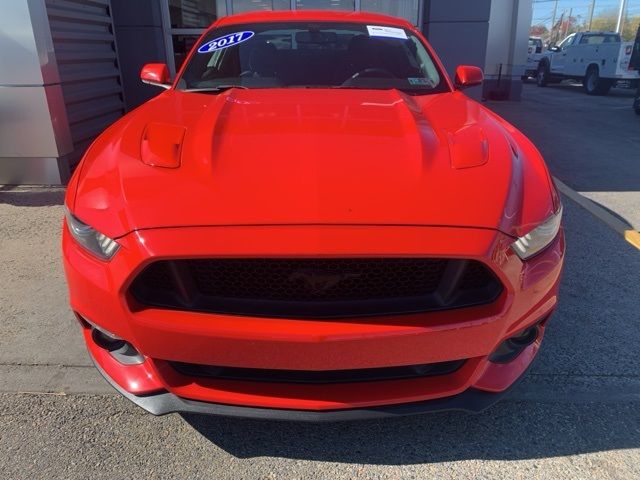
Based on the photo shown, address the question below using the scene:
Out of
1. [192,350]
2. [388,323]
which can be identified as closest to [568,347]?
[388,323]

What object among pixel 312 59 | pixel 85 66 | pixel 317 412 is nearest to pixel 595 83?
pixel 85 66

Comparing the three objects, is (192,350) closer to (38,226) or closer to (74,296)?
(74,296)

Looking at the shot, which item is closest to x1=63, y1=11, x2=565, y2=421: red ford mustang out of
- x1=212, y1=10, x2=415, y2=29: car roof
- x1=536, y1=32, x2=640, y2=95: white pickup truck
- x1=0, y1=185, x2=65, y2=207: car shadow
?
x1=212, y1=10, x2=415, y2=29: car roof

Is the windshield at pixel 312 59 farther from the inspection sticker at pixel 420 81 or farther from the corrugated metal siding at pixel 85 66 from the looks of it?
the corrugated metal siding at pixel 85 66

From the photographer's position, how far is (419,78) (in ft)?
10.6

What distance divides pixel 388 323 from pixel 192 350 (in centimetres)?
63

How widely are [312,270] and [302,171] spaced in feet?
1.24

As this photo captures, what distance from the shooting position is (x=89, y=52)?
6.67 m

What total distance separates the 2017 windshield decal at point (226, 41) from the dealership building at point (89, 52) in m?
2.51

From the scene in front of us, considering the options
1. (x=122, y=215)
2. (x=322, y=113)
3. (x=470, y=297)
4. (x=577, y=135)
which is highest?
(x=322, y=113)

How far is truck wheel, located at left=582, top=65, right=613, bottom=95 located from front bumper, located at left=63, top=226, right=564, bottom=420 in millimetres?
16764

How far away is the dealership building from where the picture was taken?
197 inches

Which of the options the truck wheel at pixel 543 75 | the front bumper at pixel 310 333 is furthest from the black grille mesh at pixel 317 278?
the truck wheel at pixel 543 75

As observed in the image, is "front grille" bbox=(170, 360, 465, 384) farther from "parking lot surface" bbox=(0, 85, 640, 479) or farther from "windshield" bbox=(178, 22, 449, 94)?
"windshield" bbox=(178, 22, 449, 94)
